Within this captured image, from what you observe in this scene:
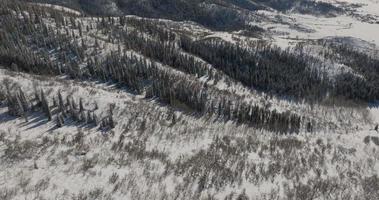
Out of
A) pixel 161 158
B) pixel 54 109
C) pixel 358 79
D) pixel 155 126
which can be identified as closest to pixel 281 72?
pixel 358 79

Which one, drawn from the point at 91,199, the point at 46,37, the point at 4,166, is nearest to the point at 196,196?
the point at 91,199

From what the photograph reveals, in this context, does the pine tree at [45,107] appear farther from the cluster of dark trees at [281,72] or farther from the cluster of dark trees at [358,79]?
the cluster of dark trees at [358,79]

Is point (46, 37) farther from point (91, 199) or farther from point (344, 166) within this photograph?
point (344, 166)

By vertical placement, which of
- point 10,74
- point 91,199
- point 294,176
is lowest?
point 294,176

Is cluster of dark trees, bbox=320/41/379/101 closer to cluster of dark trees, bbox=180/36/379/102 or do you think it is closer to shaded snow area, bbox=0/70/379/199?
cluster of dark trees, bbox=180/36/379/102

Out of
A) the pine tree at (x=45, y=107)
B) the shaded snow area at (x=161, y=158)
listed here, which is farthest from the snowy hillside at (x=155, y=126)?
the pine tree at (x=45, y=107)

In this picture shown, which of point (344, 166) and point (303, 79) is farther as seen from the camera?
point (303, 79)
